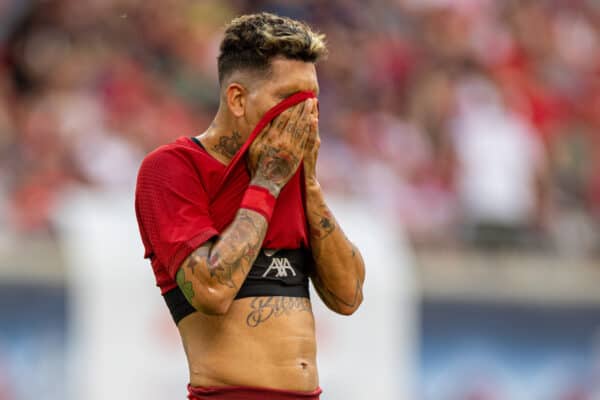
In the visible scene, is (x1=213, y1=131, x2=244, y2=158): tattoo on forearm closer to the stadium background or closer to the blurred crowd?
the stadium background

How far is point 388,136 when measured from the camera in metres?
10.6

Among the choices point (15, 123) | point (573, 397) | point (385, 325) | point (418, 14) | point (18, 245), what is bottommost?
point (573, 397)

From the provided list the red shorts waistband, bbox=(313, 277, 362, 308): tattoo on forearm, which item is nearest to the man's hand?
bbox=(313, 277, 362, 308): tattoo on forearm

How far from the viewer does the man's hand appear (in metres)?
3.69

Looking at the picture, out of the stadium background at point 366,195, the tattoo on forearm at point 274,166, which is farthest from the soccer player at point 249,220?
the stadium background at point 366,195

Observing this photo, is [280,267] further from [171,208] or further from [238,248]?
[171,208]

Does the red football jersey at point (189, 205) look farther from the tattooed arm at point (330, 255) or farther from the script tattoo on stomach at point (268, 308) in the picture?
the script tattoo on stomach at point (268, 308)

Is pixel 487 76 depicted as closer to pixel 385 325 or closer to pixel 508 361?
pixel 508 361

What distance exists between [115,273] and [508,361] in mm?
3449

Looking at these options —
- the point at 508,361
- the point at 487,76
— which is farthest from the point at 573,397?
the point at 487,76

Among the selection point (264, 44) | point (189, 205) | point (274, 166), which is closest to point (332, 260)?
point (274, 166)

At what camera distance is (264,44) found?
3.74 m

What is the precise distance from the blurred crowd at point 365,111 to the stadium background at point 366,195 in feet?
0.06

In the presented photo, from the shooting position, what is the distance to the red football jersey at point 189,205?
3639mm
